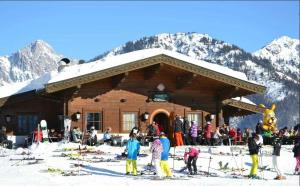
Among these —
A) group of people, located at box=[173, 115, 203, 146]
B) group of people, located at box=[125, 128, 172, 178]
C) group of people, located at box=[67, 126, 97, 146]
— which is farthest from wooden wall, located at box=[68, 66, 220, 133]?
group of people, located at box=[125, 128, 172, 178]

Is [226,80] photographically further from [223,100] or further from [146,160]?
[146,160]

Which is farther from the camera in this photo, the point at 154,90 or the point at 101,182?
the point at 154,90

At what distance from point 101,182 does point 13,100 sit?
1469cm

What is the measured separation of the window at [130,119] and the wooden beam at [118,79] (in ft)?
5.24

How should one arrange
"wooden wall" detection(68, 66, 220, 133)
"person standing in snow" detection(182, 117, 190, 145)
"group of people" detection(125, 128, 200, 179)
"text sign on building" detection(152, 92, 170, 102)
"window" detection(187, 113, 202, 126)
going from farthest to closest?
"window" detection(187, 113, 202, 126) → "text sign on building" detection(152, 92, 170, 102) → "wooden wall" detection(68, 66, 220, 133) → "person standing in snow" detection(182, 117, 190, 145) → "group of people" detection(125, 128, 200, 179)

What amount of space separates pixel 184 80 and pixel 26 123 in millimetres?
8346

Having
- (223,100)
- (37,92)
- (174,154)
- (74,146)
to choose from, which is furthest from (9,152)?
(223,100)

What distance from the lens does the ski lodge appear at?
28859 mm

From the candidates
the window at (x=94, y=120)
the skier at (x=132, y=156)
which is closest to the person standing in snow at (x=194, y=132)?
the window at (x=94, y=120)

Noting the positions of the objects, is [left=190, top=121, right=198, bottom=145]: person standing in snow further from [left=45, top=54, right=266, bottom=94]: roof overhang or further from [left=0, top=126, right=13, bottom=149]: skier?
[left=0, top=126, right=13, bottom=149]: skier

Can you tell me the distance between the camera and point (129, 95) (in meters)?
30.0

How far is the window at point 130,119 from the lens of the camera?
3011cm

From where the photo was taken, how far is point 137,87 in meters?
30.2

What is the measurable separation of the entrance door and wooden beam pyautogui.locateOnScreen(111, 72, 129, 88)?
2.73m
